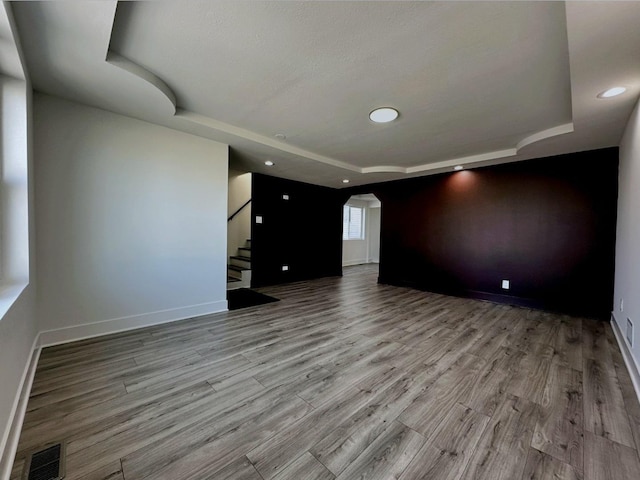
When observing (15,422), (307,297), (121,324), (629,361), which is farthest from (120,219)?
(629,361)

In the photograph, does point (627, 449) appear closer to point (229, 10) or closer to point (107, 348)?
point (229, 10)

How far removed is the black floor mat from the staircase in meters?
0.23

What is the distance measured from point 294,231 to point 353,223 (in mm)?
3350

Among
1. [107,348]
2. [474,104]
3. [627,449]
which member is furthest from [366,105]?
[107,348]

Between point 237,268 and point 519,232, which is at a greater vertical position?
point 519,232

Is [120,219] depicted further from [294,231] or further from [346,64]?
[294,231]

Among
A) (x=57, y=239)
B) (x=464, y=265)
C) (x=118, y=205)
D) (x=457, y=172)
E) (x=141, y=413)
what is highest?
(x=457, y=172)

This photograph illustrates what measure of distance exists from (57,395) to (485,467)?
2.65 meters

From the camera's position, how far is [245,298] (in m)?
4.30

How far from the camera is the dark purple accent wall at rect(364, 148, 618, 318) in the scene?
350cm

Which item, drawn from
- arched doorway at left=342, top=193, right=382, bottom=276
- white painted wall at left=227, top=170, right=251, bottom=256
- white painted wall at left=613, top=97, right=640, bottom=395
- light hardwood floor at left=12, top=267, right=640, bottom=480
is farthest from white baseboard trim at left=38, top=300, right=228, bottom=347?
arched doorway at left=342, top=193, right=382, bottom=276

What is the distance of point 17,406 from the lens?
4.88 feet

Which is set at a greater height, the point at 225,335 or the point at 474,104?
the point at 474,104

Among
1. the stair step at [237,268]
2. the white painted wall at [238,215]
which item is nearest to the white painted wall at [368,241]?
the white painted wall at [238,215]
